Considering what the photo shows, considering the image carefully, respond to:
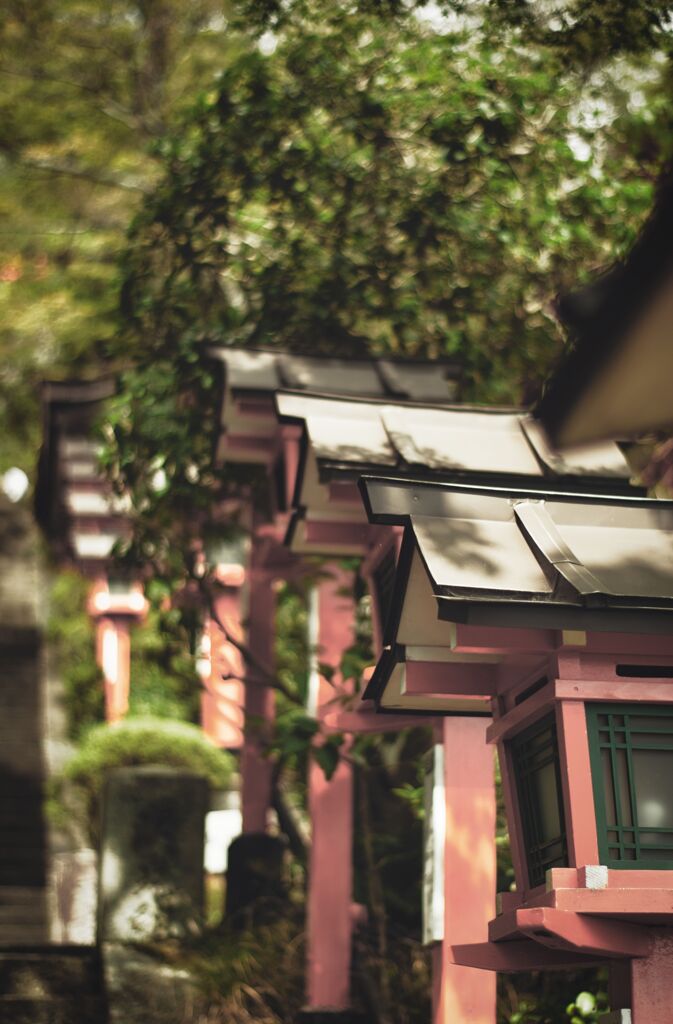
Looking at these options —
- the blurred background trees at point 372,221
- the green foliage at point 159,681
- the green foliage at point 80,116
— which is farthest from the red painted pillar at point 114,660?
the blurred background trees at point 372,221

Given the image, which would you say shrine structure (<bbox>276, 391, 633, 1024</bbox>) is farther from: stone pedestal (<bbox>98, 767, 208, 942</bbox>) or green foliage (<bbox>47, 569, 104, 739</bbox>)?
green foliage (<bbox>47, 569, 104, 739</bbox>)

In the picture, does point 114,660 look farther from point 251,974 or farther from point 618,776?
point 618,776

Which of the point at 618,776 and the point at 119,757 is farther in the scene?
the point at 119,757

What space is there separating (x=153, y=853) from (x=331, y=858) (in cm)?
167

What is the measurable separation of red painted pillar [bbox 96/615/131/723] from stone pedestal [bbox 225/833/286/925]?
6.35 meters

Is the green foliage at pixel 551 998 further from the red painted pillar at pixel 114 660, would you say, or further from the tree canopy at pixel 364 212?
the red painted pillar at pixel 114 660

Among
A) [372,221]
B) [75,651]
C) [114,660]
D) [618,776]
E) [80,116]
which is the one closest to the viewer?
[618,776]

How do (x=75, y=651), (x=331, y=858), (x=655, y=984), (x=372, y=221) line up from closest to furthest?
(x=655, y=984)
(x=331, y=858)
(x=372, y=221)
(x=75, y=651)

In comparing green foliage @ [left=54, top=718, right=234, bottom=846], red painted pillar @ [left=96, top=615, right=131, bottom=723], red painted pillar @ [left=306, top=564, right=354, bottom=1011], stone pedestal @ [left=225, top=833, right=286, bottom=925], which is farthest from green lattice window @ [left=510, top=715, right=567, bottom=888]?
red painted pillar @ [left=96, top=615, right=131, bottom=723]

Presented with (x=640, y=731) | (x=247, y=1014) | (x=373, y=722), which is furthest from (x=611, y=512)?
(x=247, y=1014)

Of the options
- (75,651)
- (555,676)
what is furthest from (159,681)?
(555,676)

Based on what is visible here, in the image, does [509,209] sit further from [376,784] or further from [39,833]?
[39,833]

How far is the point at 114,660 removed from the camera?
17531 millimetres

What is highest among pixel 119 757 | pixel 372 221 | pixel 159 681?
pixel 372 221
